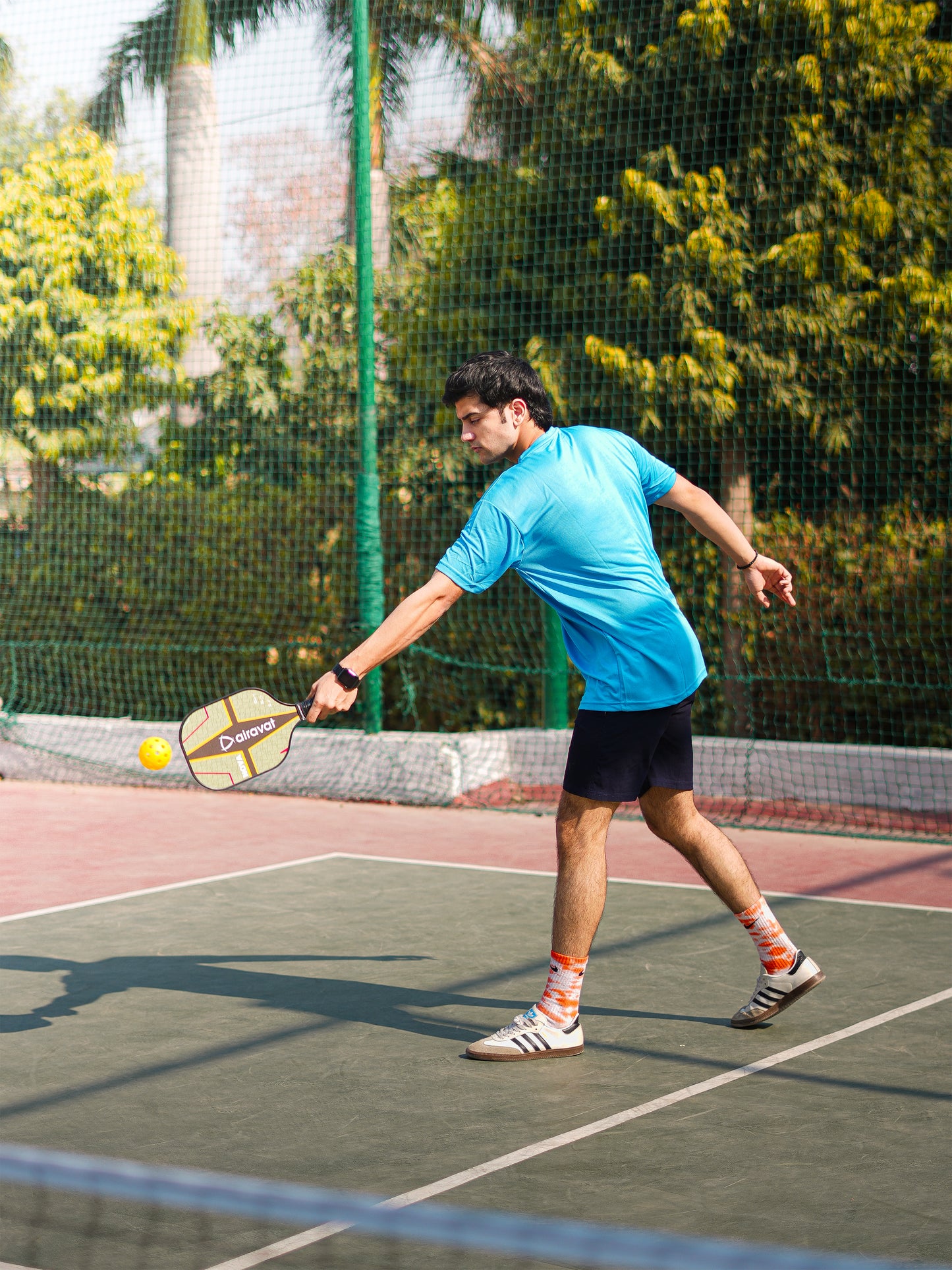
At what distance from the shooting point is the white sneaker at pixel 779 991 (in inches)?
181

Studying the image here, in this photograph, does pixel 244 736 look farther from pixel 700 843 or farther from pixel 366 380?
pixel 366 380

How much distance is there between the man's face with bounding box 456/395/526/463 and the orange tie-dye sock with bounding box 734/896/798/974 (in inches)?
59.8

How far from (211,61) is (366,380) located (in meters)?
5.90

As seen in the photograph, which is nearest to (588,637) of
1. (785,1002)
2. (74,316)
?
(785,1002)

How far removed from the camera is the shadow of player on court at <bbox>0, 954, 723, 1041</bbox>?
4777 millimetres

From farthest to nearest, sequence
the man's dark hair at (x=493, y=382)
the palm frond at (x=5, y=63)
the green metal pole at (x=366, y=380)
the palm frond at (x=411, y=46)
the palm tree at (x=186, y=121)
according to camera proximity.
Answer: the palm frond at (x=5, y=63), the palm tree at (x=186, y=121), the palm frond at (x=411, y=46), the green metal pole at (x=366, y=380), the man's dark hair at (x=493, y=382)

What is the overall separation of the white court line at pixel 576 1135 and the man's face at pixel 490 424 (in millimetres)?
1766

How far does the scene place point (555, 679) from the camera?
Answer: 33.7 ft

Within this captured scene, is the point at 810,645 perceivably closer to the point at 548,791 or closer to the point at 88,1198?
the point at 548,791

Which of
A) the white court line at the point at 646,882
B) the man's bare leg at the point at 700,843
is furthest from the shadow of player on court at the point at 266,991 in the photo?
the white court line at the point at 646,882

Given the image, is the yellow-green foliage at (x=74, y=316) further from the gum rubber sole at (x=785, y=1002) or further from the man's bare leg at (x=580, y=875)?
the gum rubber sole at (x=785, y=1002)

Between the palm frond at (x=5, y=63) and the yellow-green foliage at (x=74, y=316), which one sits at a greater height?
the palm frond at (x=5, y=63)

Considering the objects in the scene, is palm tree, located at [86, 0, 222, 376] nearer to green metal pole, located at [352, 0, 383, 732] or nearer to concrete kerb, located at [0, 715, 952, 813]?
green metal pole, located at [352, 0, 383, 732]

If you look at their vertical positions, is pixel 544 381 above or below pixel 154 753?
above
